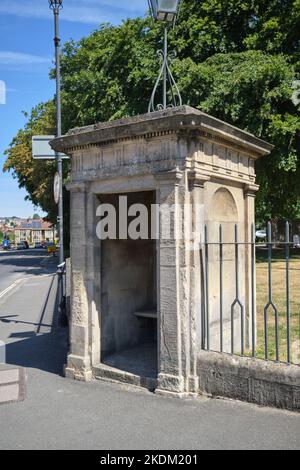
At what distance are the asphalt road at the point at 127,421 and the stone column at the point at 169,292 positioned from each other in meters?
0.25

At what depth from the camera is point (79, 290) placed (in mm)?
5723

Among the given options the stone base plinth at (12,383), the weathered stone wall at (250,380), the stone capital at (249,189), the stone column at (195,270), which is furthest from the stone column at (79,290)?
the stone capital at (249,189)

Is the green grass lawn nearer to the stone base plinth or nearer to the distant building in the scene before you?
the stone base plinth

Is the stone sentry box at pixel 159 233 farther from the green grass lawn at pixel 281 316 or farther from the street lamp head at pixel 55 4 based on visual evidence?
the street lamp head at pixel 55 4

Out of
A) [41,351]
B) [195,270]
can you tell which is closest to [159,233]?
[195,270]

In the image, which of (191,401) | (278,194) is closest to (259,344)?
(191,401)

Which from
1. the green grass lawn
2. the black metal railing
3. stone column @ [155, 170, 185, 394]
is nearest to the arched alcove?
the black metal railing

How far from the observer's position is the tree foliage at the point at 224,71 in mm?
13141

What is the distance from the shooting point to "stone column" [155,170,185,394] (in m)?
4.82

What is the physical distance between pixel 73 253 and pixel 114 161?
1.37 metres

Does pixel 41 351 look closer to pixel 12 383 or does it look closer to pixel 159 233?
pixel 12 383

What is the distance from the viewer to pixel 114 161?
5410 millimetres
